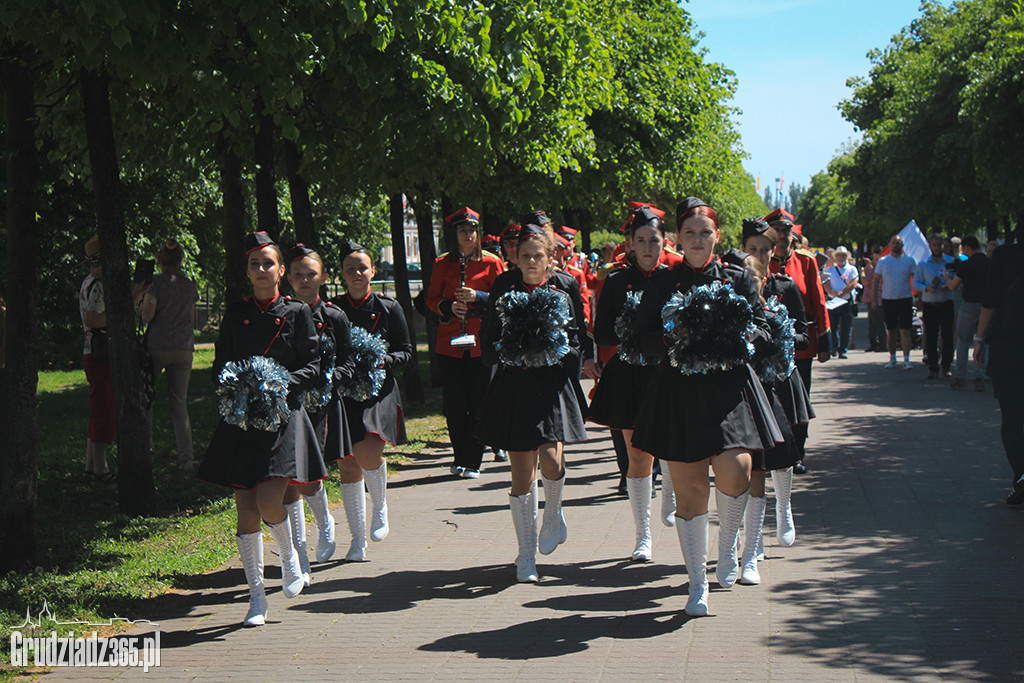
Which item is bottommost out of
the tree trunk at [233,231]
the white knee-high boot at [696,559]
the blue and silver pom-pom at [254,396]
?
the white knee-high boot at [696,559]

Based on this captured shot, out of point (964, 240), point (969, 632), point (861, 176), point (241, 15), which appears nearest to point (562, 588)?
point (969, 632)

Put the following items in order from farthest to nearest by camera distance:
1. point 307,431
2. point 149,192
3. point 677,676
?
point 149,192
point 307,431
point 677,676

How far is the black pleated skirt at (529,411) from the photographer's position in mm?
6211

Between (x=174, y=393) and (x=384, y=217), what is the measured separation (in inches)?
1108

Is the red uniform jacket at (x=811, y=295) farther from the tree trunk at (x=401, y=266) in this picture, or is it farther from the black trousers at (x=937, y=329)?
the black trousers at (x=937, y=329)

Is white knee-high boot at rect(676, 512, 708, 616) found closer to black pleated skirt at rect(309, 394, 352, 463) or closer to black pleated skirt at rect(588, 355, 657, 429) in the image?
black pleated skirt at rect(588, 355, 657, 429)

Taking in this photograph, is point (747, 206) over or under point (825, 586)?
over

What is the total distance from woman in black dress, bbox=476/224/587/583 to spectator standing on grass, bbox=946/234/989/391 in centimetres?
977

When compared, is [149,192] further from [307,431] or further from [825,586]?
[825,586]

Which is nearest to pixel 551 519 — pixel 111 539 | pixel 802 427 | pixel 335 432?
pixel 335 432

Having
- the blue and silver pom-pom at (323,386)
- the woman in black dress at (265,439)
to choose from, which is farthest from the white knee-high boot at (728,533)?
the blue and silver pom-pom at (323,386)

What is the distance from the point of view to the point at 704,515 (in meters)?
5.46

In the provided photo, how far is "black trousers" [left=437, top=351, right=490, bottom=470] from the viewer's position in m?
9.66

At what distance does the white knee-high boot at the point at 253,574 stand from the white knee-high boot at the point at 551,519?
1731 millimetres
